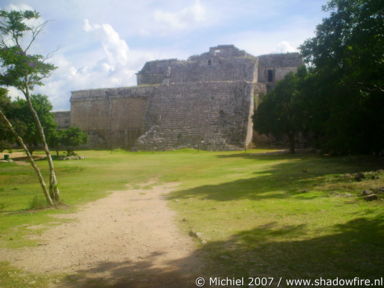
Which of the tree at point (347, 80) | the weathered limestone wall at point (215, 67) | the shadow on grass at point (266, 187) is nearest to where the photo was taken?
the shadow on grass at point (266, 187)

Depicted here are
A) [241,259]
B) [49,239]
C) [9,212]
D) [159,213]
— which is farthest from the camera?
[9,212]

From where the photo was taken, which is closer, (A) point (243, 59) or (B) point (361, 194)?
(B) point (361, 194)

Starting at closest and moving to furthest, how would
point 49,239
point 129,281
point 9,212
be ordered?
point 129,281
point 49,239
point 9,212

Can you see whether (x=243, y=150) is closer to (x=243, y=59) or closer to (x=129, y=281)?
(x=243, y=59)

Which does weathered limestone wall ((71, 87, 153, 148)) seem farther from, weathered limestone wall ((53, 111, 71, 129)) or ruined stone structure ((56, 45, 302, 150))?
weathered limestone wall ((53, 111, 71, 129))

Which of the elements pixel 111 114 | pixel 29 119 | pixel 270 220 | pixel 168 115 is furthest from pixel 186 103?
pixel 270 220

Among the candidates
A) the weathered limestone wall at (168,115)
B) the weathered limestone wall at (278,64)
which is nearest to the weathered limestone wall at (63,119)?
the weathered limestone wall at (168,115)

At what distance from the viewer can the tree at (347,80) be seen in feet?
35.6

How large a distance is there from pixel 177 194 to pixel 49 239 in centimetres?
443

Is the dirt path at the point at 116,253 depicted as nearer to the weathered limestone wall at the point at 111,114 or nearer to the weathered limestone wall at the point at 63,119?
the weathered limestone wall at the point at 111,114

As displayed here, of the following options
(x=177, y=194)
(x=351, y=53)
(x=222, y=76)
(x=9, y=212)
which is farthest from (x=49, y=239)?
(x=222, y=76)

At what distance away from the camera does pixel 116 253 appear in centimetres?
465

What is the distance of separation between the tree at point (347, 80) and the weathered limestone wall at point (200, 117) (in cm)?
1283

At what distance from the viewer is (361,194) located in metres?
7.19
